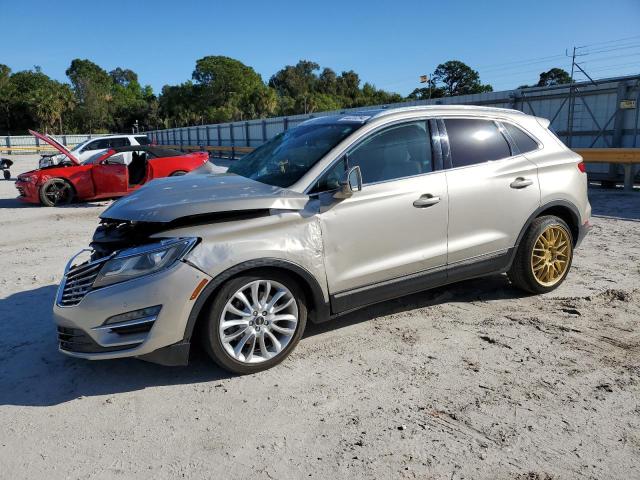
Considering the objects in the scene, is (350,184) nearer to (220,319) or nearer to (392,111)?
(392,111)

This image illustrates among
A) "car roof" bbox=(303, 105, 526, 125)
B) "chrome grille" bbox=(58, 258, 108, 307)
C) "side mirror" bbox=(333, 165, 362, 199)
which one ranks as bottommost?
"chrome grille" bbox=(58, 258, 108, 307)

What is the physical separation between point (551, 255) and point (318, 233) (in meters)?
2.57

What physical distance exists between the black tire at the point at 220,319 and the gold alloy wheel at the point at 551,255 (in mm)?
2418

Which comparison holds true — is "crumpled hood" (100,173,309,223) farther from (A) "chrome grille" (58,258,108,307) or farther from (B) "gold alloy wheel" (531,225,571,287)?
(B) "gold alloy wheel" (531,225,571,287)

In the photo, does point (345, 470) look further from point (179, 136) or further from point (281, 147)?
point (179, 136)

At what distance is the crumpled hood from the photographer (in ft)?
10.9

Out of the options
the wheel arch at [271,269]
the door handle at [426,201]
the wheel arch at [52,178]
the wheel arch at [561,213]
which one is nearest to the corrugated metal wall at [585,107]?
the wheel arch at [52,178]

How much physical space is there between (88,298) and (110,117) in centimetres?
9011

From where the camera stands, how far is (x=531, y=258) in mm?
4711

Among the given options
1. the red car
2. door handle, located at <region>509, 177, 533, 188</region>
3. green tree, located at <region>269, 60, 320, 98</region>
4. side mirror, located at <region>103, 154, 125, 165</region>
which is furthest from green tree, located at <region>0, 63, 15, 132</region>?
door handle, located at <region>509, 177, 533, 188</region>

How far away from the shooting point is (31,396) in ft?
11.1

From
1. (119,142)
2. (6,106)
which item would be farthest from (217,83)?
(119,142)

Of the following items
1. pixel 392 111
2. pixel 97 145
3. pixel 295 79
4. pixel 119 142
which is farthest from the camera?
pixel 295 79

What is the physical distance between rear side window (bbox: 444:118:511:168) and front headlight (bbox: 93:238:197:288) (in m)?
2.38
